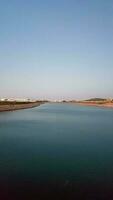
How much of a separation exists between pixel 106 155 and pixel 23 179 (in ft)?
19.6

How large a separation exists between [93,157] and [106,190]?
5.25 m

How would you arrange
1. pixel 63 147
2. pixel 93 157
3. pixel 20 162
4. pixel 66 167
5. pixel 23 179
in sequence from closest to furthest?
pixel 23 179
pixel 66 167
pixel 20 162
pixel 93 157
pixel 63 147

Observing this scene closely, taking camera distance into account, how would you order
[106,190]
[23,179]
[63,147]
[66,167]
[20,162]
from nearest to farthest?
[106,190] → [23,179] → [66,167] → [20,162] → [63,147]

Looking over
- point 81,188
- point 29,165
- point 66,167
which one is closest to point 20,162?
point 29,165

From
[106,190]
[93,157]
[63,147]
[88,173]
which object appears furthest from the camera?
[63,147]

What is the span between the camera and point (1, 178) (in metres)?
9.63

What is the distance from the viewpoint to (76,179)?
9773 millimetres

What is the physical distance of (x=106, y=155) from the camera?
14.4m

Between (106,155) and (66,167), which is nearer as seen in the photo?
(66,167)

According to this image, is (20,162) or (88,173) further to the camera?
(20,162)

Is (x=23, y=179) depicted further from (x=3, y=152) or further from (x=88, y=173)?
(x=3, y=152)

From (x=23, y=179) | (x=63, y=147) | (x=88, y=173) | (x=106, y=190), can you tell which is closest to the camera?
(x=106, y=190)

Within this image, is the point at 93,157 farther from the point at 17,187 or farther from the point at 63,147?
the point at 17,187

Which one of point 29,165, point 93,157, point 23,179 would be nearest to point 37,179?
point 23,179
